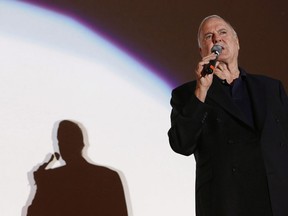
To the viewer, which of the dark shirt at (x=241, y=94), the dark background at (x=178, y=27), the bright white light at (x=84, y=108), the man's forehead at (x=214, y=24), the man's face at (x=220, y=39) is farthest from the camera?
the dark background at (x=178, y=27)

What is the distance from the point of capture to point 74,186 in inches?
88.2

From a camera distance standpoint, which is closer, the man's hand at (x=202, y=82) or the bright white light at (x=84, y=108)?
the man's hand at (x=202, y=82)

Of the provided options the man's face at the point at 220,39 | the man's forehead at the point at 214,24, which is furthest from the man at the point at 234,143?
the man's forehead at the point at 214,24

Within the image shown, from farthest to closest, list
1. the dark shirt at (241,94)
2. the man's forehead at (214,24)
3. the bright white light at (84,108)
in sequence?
the bright white light at (84,108) → the man's forehead at (214,24) → the dark shirt at (241,94)

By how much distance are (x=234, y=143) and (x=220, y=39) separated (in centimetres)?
45

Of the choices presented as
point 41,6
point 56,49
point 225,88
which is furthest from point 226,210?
point 41,6

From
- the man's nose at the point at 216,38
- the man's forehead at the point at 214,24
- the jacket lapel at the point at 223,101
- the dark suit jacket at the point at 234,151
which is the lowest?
the dark suit jacket at the point at 234,151

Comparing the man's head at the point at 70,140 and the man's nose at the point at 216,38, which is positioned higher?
the man's nose at the point at 216,38

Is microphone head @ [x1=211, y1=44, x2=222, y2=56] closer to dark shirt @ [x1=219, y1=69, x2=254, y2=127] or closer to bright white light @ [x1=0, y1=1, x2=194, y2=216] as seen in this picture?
dark shirt @ [x1=219, y1=69, x2=254, y2=127]

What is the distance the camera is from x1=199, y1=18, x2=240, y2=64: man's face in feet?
5.53

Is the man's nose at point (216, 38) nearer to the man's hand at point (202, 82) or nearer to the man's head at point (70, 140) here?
the man's hand at point (202, 82)

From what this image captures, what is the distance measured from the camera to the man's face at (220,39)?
168 centimetres

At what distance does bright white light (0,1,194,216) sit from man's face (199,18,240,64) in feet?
2.31

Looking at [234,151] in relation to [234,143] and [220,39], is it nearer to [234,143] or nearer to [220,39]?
[234,143]
